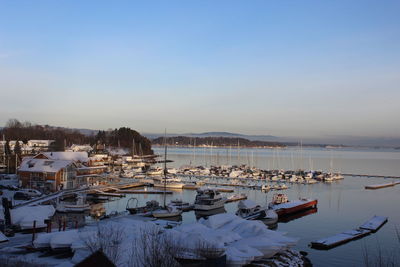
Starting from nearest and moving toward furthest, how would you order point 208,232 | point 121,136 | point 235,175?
point 208,232 < point 235,175 < point 121,136

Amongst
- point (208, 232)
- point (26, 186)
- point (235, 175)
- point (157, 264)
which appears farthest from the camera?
point (235, 175)

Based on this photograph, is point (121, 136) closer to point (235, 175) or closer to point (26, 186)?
point (235, 175)

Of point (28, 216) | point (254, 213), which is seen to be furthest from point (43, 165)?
point (254, 213)

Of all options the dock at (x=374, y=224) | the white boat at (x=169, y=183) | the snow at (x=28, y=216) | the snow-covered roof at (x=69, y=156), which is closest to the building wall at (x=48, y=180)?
the snow-covered roof at (x=69, y=156)

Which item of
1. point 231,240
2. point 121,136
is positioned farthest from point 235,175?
point 121,136

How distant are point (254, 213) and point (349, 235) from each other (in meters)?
7.10

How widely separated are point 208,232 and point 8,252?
769 centimetres

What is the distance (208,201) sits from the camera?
3212 centimetres

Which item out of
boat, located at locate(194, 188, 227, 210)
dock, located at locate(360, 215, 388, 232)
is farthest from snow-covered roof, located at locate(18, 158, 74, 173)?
dock, located at locate(360, 215, 388, 232)

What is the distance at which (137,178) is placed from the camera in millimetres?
54062

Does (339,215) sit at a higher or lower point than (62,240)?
lower

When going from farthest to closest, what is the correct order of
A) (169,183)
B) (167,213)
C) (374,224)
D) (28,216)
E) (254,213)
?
(169,183) < (254,213) < (167,213) < (374,224) < (28,216)

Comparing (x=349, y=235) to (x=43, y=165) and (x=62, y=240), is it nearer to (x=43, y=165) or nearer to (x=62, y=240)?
(x=62, y=240)

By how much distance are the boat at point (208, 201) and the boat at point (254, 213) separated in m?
3.63
